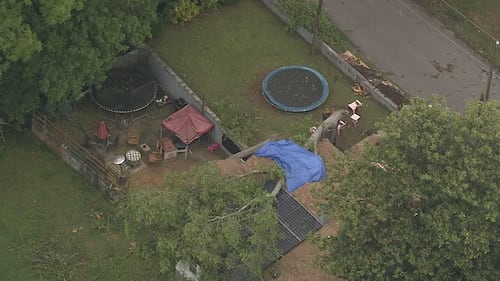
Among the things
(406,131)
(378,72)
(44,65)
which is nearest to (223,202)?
(406,131)

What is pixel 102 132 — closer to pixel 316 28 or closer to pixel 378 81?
pixel 316 28

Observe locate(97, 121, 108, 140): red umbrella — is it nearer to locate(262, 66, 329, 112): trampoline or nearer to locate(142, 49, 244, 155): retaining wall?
locate(142, 49, 244, 155): retaining wall

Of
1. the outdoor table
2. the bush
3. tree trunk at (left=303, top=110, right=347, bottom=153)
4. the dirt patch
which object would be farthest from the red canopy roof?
the dirt patch

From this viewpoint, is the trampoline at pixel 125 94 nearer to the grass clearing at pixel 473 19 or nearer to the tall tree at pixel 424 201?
the tall tree at pixel 424 201

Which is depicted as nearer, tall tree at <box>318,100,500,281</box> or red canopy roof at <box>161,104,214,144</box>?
tall tree at <box>318,100,500,281</box>

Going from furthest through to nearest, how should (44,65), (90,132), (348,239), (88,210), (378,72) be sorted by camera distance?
(378,72)
(90,132)
(88,210)
(44,65)
(348,239)

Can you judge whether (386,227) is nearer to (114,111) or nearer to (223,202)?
(223,202)

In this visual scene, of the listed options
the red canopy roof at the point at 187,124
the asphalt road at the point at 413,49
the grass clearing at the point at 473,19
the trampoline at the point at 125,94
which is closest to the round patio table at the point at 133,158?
the red canopy roof at the point at 187,124
